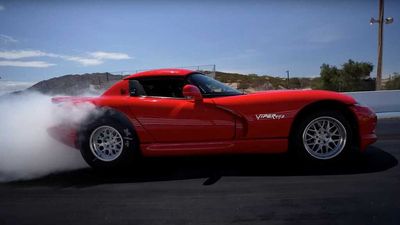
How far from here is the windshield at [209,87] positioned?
4566 mm

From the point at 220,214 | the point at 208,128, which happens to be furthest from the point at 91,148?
the point at 220,214

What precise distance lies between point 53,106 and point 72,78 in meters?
8.03

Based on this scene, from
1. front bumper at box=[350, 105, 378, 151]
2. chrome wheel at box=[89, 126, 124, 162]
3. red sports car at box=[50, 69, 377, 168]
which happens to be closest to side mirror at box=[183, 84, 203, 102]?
red sports car at box=[50, 69, 377, 168]

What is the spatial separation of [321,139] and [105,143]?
270cm

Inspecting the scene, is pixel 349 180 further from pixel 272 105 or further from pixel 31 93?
pixel 31 93

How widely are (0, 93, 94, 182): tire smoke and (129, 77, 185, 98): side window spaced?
71 centimetres

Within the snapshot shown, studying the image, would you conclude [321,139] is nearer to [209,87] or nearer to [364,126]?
[364,126]

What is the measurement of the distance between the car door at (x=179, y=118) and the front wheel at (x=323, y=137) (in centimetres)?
84

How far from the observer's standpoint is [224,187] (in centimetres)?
375

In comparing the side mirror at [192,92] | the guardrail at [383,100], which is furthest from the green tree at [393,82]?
the side mirror at [192,92]

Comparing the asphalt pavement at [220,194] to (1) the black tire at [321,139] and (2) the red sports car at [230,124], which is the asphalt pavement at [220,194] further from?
(2) the red sports car at [230,124]

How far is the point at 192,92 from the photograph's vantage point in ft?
13.8

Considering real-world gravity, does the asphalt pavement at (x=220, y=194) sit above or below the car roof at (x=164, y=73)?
below

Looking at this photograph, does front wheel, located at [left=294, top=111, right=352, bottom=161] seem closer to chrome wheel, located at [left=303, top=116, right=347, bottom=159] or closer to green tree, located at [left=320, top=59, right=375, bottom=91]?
chrome wheel, located at [left=303, top=116, right=347, bottom=159]
